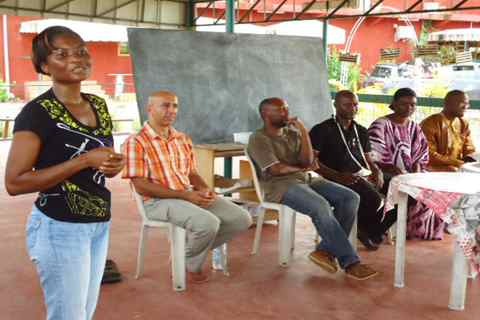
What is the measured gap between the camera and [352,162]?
441 cm

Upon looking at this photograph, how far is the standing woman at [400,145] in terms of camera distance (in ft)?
15.4

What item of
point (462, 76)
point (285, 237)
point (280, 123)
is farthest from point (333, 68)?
point (285, 237)

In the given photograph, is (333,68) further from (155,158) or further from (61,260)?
(61,260)

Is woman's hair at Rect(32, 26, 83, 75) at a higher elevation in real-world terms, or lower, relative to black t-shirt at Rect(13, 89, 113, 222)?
higher

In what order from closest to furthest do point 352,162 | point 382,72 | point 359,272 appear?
point 359,272, point 352,162, point 382,72

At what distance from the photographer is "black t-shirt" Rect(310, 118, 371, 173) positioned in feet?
14.3

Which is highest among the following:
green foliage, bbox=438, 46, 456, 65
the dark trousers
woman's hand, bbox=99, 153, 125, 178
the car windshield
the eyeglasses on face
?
green foliage, bbox=438, 46, 456, 65

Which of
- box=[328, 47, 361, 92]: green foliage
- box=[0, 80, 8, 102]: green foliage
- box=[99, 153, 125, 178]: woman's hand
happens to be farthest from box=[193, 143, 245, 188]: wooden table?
box=[328, 47, 361, 92]: green foliage

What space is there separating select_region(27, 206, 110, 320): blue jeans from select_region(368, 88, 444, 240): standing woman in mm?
3362

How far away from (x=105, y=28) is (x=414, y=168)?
Answer: 856 cm

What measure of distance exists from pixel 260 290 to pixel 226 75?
7.63 feet

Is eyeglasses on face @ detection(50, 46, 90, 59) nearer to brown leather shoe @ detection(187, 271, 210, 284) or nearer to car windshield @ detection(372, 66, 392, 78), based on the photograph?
brown leather shoe @ detection(187, 271, 210, 284)

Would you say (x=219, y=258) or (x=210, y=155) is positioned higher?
(x=210, y=155)

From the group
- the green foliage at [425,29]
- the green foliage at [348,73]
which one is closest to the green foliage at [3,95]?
the green foliage at [348,73]
